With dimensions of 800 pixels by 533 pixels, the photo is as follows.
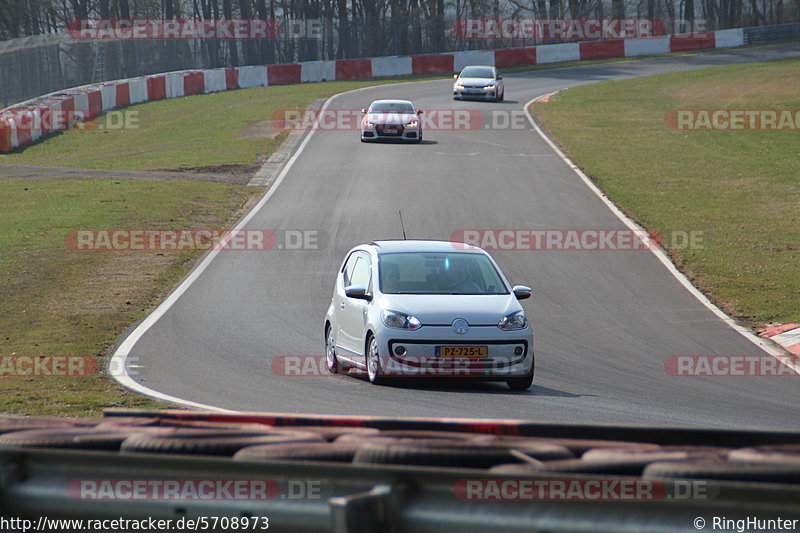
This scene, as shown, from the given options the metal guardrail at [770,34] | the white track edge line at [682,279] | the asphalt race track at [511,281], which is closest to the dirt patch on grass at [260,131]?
the asphalt race track at [511,281]

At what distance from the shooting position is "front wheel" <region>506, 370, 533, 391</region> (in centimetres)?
1130

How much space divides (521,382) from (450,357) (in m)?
0.90

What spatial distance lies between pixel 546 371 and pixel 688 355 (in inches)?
94.0

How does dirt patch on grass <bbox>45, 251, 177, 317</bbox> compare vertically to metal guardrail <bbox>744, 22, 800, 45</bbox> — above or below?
below

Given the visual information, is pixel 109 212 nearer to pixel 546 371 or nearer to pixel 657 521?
pixel 546 371

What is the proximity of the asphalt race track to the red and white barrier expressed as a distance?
12205mm

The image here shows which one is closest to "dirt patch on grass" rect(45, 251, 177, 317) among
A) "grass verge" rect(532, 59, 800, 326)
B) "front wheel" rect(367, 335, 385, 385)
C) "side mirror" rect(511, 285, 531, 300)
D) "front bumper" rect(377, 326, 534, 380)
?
"front wheel" rect(367, 335, 385, 385)

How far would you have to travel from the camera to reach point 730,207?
85.0ft

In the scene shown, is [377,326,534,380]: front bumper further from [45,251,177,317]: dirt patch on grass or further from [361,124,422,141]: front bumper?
[361,124,422,141]: front bumper

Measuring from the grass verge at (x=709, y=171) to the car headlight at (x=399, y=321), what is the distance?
699cm

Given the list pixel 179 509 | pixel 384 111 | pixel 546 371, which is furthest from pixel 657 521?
pixel 384 111

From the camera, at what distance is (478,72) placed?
47.7 m

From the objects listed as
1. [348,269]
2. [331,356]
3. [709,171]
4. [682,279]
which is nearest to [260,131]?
[709,171]

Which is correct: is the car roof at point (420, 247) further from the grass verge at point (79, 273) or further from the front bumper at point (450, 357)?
the grass verge at point (79, 273)
